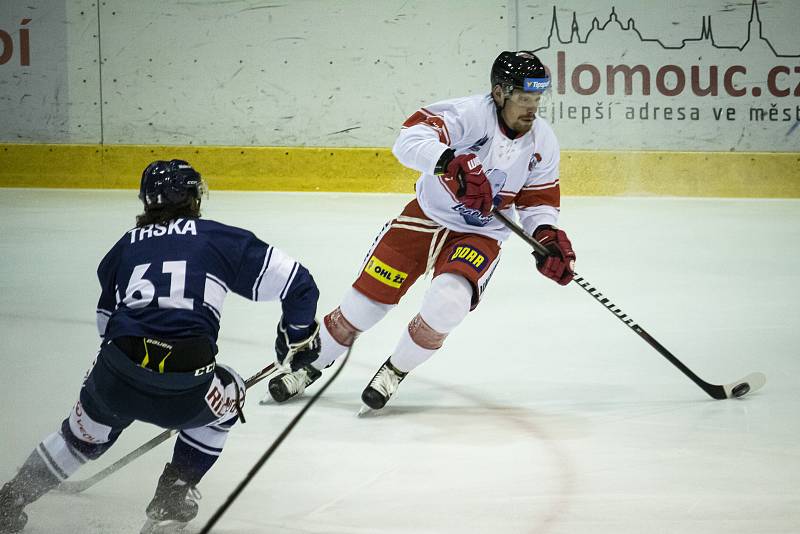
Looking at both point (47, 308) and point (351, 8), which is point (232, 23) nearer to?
point (351, 8)

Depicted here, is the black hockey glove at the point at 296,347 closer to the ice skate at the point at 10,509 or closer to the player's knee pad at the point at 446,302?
the ice skate at the point at 10,509

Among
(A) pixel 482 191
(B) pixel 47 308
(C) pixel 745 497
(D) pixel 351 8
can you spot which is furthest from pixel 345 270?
(D) pixel 351 8

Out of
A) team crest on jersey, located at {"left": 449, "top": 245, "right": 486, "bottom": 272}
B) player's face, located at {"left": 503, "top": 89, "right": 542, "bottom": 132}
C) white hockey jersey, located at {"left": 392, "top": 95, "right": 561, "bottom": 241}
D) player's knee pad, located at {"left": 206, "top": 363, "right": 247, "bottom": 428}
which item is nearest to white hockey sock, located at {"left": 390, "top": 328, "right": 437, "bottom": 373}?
team crest on jersey, located at {"left": 449, "top": 245, "right": 486, "bottom": 272}

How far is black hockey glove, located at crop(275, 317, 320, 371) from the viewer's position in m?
2.37

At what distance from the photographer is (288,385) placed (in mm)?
3428

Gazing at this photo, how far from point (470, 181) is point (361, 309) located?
0.56 metres

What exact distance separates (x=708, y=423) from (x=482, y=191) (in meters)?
0.93

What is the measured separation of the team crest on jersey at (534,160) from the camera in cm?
352

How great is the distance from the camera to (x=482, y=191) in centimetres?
321

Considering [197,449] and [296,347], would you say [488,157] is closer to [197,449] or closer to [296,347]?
[296,347]

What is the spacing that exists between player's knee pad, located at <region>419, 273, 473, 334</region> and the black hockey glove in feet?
3.08

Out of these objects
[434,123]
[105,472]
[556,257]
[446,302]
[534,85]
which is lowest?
[105,472]

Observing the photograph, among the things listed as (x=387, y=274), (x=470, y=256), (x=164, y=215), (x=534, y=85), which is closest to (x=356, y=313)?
(x=387, y=274)

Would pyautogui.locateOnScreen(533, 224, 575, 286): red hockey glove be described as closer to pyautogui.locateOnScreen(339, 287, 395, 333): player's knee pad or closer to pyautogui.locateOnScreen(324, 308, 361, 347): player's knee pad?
pyautogui.locateOnScreen(339, 287, 395, 333): player's knee pad
